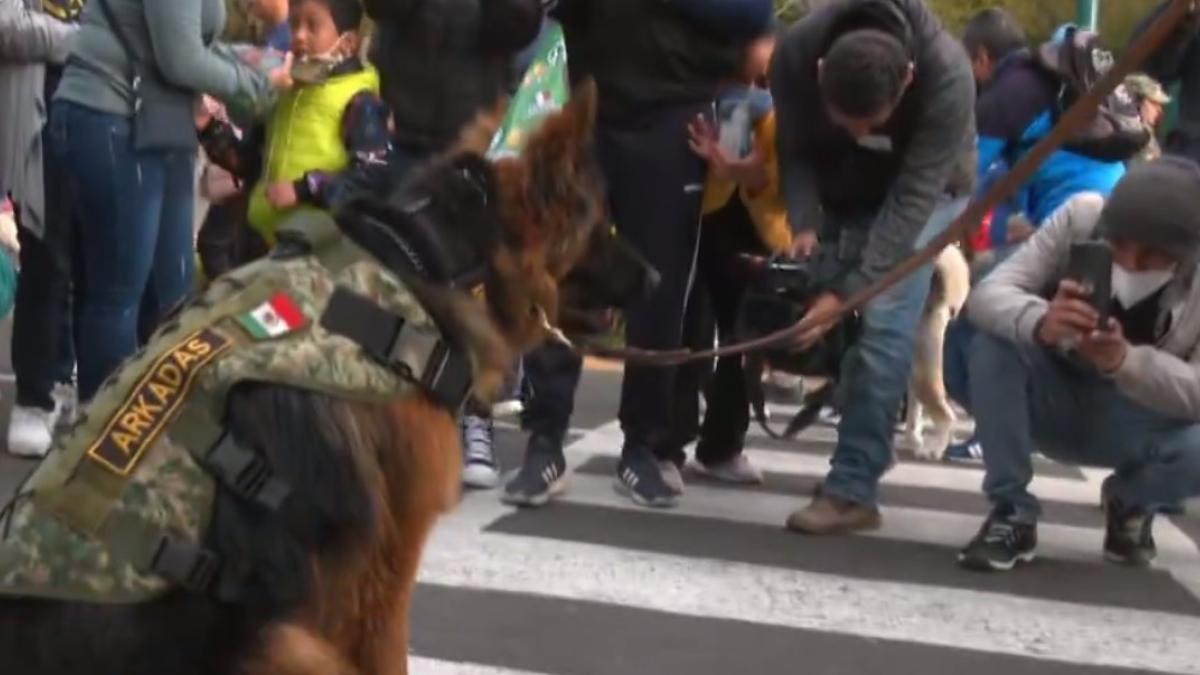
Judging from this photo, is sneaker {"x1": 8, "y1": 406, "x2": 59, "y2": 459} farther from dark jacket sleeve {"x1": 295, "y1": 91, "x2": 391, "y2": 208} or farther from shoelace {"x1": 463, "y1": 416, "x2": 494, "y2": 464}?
shoelace {"x1": 463, "y1": 416, "x2": 494, "y2": 464}

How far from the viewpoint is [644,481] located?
5.98 m

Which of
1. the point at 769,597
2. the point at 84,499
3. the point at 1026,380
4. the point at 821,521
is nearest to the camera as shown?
the point at 84,499

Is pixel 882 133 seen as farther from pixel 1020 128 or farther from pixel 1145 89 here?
pixel 1145 89

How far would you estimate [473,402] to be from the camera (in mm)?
3373

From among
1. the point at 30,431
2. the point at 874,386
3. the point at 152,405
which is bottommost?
the point at 30,431

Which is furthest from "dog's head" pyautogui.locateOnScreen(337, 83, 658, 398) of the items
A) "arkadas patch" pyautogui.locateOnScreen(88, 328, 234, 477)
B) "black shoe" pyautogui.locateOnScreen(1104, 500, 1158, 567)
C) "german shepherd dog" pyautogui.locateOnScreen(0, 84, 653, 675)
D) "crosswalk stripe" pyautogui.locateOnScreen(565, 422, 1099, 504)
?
"crosswalk stripe" pyautogui.locateOnScreen(565, 422, 1099, 504)

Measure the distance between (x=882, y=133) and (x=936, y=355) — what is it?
Result: 2.22 m

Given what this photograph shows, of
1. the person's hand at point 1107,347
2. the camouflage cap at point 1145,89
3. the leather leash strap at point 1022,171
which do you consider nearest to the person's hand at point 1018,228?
the camouflage cap at point 1145,89

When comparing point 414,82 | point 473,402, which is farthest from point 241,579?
point 414,82

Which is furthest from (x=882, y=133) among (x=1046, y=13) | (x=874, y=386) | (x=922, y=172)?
(x=1046, y=13)

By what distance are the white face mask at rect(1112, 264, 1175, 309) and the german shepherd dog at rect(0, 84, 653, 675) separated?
2.41 m

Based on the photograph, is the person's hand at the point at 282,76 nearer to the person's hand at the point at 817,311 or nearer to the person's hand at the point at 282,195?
the person's hand at the point at 282,195

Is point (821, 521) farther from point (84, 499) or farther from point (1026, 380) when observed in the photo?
point (84, 499)

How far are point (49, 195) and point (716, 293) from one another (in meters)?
2.60
